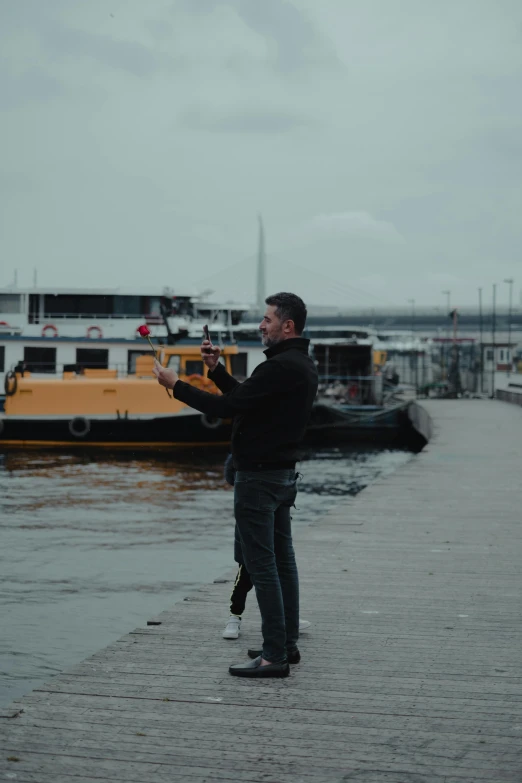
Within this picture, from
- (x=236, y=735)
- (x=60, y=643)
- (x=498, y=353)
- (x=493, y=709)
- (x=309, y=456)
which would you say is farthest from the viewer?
(x=498, y=353)

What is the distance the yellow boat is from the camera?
84.4ft

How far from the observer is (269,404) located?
190 inches

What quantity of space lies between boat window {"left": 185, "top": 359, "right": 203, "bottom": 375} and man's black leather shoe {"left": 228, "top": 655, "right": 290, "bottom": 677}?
21.3m

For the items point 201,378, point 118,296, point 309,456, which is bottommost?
point 309,456

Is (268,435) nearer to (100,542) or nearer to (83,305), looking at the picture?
(100,542)

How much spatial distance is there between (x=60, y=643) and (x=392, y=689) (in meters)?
3.95

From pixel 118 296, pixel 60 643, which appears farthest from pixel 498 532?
pixel 118 296

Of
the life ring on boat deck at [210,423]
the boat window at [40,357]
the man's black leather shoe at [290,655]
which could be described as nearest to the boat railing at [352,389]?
the life ring on boat deck at [210,423]

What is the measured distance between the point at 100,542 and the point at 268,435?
809cm

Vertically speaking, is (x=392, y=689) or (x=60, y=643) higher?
(x=392, y=689)

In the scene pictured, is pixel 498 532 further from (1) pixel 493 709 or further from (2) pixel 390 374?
(2) pixel 390 374

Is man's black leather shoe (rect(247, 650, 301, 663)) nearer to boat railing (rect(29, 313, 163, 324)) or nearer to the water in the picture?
the water

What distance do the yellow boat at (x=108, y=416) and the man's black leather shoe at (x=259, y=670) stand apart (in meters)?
20.8

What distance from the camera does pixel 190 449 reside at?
26.0 meters
